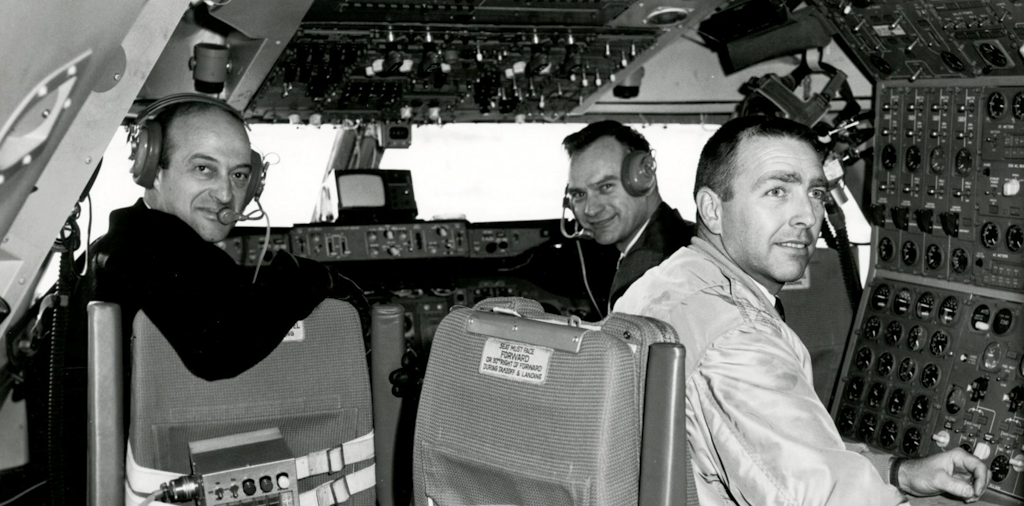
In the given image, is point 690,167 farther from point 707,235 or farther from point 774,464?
point 774,464

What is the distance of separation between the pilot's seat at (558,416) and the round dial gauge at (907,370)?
2.27m

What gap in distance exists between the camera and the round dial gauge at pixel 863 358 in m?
3.57

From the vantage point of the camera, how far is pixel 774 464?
4.49 feet

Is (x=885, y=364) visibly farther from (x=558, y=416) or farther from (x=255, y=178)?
(x=558, y=416)

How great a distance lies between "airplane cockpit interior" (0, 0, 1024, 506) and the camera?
1387 millimetres

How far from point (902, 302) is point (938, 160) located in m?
0.51

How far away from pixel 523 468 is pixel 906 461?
0.72m

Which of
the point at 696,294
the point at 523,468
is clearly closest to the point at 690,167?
the point at 696,294

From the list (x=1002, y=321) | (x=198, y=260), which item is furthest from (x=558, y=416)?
(x=1002, y=321)

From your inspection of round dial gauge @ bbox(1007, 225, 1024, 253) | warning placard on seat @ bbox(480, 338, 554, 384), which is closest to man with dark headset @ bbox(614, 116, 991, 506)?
warning placard on seat @ bbox(480, 338, 554, 384)

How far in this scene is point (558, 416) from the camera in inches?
49.0

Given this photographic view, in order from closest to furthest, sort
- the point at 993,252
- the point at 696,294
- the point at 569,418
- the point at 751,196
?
the point at 569,418 → the point at 696,294 → the point at 751,196 → the point at 993,252

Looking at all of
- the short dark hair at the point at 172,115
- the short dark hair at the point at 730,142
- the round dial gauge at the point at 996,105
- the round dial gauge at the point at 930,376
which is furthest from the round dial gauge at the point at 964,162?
the short dark hair at the point at 172,115

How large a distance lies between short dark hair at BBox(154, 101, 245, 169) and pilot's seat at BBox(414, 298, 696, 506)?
116 centimetres
